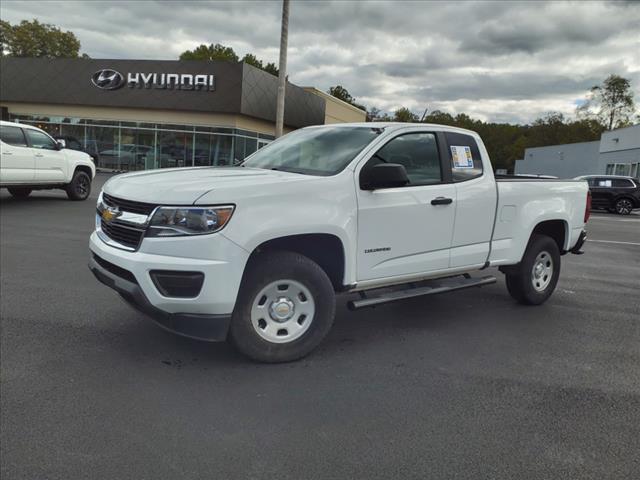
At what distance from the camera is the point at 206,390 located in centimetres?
346

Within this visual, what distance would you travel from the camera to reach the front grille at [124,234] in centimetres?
365

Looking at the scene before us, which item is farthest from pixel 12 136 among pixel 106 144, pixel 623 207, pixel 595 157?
pixel 595 157

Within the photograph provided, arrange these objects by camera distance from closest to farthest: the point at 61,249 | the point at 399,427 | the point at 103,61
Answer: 1. the point at 399,427
2. the point at 61,249
3. the point at 103,61

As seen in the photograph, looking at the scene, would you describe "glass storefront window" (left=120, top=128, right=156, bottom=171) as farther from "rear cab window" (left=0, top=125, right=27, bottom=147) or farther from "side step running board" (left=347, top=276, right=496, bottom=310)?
"side step running board" (left=347, top=276, right=496, bottom=310)

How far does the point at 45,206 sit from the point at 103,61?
19.8 m

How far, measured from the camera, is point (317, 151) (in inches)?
183

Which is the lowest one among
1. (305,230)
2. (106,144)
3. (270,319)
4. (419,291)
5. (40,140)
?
(270,319)

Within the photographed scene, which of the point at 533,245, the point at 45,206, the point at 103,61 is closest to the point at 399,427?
the point at 533,245

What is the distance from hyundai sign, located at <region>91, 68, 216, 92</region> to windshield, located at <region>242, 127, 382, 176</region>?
24.5 metres

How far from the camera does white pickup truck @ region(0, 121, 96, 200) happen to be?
11688mm

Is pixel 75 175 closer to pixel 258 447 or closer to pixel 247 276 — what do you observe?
pixel 247 276

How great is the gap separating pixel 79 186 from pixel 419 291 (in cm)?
1233

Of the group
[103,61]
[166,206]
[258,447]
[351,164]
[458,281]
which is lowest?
[258,447]

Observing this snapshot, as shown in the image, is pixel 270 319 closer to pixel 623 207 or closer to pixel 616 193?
pixel 616 193
